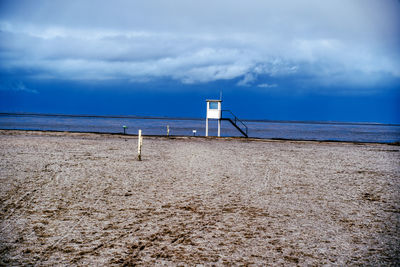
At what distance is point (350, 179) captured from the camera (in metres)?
11.4

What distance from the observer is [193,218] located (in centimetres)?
631

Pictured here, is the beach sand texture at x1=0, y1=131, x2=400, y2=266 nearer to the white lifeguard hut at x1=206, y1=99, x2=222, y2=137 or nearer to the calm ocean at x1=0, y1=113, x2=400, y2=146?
the white lifeguard hut at x1=206, y1=99, x2=222, y2=137

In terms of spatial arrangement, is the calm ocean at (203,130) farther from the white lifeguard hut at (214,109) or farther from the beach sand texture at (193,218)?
the beach sand texture at (193,218)

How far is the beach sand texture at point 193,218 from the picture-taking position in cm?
461

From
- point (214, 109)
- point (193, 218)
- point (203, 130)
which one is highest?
point (214, 109)

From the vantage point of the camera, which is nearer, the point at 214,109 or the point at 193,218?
the point at 193,218

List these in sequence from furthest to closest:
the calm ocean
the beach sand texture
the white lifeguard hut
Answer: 1. the calm ocean
2. the white lifeguard hut
3. the beach sand texture

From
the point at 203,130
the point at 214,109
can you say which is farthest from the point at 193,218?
the point at 203,130

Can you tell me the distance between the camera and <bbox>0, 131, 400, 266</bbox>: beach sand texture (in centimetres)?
461

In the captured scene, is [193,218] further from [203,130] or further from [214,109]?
[203,130]

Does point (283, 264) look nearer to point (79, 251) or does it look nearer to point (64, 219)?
point (79, 251)

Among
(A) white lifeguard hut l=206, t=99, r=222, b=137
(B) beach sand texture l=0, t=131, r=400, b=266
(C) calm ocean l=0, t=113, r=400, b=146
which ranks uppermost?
(A) white lifeguard hut l=206, t=99, r=222, b=137

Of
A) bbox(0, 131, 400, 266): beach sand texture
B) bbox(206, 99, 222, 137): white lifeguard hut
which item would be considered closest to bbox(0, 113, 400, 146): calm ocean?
bbox(206, 99, 222, 137): white lifeguard hut

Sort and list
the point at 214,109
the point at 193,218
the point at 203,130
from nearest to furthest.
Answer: the point at 193,218
the point at 214,109
the point at 203,130
